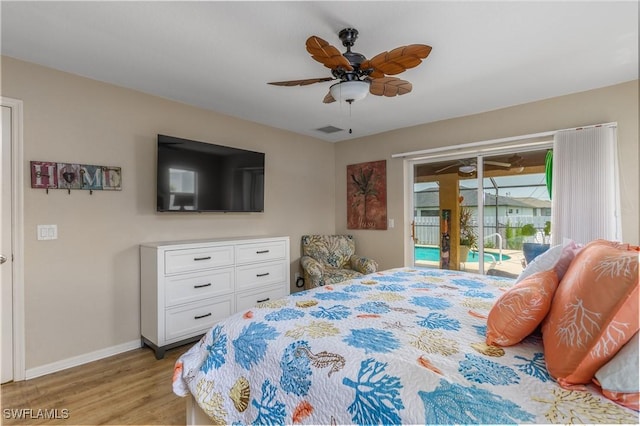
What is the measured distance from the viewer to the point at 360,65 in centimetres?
202

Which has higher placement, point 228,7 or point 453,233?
point 228,7

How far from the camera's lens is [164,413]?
2.00 m

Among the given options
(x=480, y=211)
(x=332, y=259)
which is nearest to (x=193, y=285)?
(x=332, y=259)

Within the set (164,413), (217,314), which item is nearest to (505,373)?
(164,413)

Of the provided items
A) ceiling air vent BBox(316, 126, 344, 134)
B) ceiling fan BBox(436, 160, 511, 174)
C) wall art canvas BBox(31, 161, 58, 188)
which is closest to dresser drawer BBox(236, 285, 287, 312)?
wall art canvas BBox(31, 161, 58, 188)

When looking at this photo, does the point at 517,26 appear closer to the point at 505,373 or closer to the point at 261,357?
the point at 505,373

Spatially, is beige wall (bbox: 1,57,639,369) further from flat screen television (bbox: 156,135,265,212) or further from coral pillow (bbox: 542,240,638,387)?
coral pillow (bbox: 542,240,638,387)

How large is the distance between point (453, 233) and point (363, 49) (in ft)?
8.63

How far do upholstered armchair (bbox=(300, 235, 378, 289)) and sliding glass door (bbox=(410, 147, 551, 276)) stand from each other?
0.81 meters

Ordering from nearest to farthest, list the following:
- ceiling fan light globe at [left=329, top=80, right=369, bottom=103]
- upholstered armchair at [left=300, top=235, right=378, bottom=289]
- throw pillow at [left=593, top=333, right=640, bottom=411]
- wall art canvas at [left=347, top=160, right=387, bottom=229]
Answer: throw pillow at [left=593, top=333, right=640, bottom=411], ceiling fan light globe at [left=329, top=80, right=369, bottom=103], upholstered armchair at [left=300, top=235, right=378, bottom=289], wall art canvas at [left=347, top=160, right=387, bottom=229]

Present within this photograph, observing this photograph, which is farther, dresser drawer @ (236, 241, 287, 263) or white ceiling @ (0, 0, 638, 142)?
dresser drawer @ (236, 241, 287, 263)

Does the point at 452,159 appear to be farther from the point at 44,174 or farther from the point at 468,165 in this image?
the point at 44,174

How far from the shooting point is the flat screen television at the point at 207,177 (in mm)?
3051

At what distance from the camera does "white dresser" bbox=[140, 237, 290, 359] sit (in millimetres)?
2779
